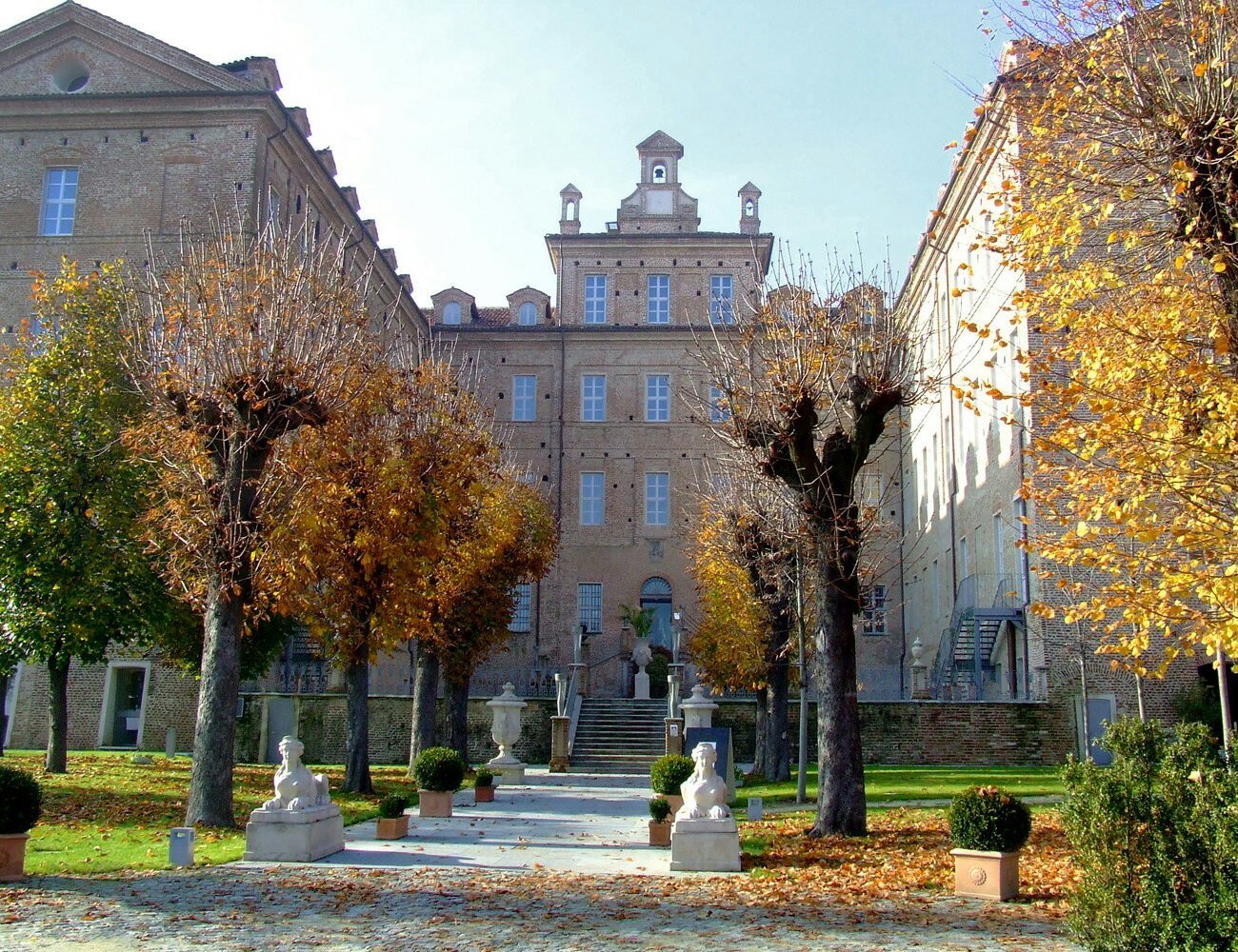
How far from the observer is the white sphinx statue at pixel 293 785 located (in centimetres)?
1323

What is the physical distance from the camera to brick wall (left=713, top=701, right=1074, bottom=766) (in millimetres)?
25094

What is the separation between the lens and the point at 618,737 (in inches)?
1155

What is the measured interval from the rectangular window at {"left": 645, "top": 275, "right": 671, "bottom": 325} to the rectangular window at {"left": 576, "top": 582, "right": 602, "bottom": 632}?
1006 cm

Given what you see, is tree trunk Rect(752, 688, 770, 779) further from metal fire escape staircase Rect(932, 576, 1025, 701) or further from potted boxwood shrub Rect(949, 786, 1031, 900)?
potted boxwood shrub Rect(949, 786, 1031, 900)

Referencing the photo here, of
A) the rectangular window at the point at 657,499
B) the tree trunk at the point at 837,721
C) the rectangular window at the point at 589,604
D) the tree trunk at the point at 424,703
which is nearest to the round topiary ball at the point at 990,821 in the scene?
the tree trunk at the point at 837,721

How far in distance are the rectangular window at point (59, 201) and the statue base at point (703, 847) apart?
83.2ft

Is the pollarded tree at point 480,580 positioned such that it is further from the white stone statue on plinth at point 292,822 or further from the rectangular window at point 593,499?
the rectangular window at point 593,499

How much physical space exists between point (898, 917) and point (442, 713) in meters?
21.2

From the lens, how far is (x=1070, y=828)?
819 cm

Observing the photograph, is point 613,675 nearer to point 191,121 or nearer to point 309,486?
point 191,121

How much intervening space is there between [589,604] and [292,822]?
2840 centimetres

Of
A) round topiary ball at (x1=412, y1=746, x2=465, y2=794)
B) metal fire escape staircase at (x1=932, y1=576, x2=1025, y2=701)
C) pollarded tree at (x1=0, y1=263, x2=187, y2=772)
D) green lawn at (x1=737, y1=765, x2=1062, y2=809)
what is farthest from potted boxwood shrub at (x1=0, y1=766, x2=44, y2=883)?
metal fire escape staircase at (x1=932, y1=576, x2=1025, y2=701)

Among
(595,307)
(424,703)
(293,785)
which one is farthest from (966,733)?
(595,307)

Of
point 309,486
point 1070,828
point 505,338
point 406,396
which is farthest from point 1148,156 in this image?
point 505,338
